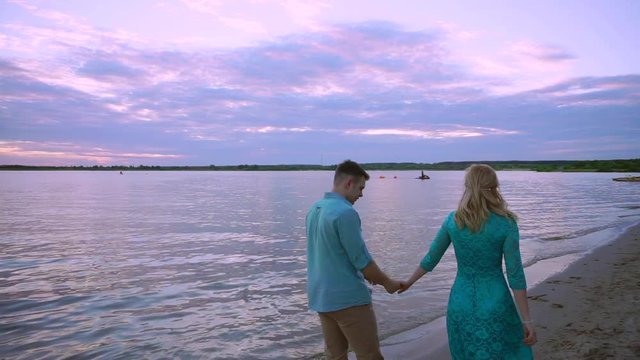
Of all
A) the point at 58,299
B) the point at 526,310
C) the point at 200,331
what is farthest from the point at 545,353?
the point at 58,299

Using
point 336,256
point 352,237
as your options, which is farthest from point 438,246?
point 336,256

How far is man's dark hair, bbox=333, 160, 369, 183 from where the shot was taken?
4.11 metres

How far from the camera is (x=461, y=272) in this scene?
3.80 metres

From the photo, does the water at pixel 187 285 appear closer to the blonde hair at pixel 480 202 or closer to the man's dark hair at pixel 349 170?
the man's dark hair at pixel 349 170

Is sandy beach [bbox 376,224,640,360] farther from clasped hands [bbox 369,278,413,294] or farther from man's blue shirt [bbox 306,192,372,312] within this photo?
man's blue shirt [bbox 306,192,372,312]

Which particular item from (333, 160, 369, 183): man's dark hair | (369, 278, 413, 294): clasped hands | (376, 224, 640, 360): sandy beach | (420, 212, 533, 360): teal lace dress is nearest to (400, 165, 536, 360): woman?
(420, 212, 533, 360): teal lace dress

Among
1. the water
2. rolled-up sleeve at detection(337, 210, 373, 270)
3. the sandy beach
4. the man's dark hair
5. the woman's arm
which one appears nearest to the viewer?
Result: the woman's arm

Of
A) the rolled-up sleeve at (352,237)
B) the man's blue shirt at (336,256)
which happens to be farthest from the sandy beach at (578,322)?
the rolled-up sleeve at (352,237)

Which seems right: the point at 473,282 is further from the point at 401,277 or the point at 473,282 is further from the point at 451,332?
the point at 401,277

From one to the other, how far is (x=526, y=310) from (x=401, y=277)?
389 inches

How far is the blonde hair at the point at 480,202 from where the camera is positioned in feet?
11.8

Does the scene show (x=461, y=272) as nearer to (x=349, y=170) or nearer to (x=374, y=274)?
(x=374, y=274)

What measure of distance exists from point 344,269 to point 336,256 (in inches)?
5.2

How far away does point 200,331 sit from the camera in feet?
28.5
